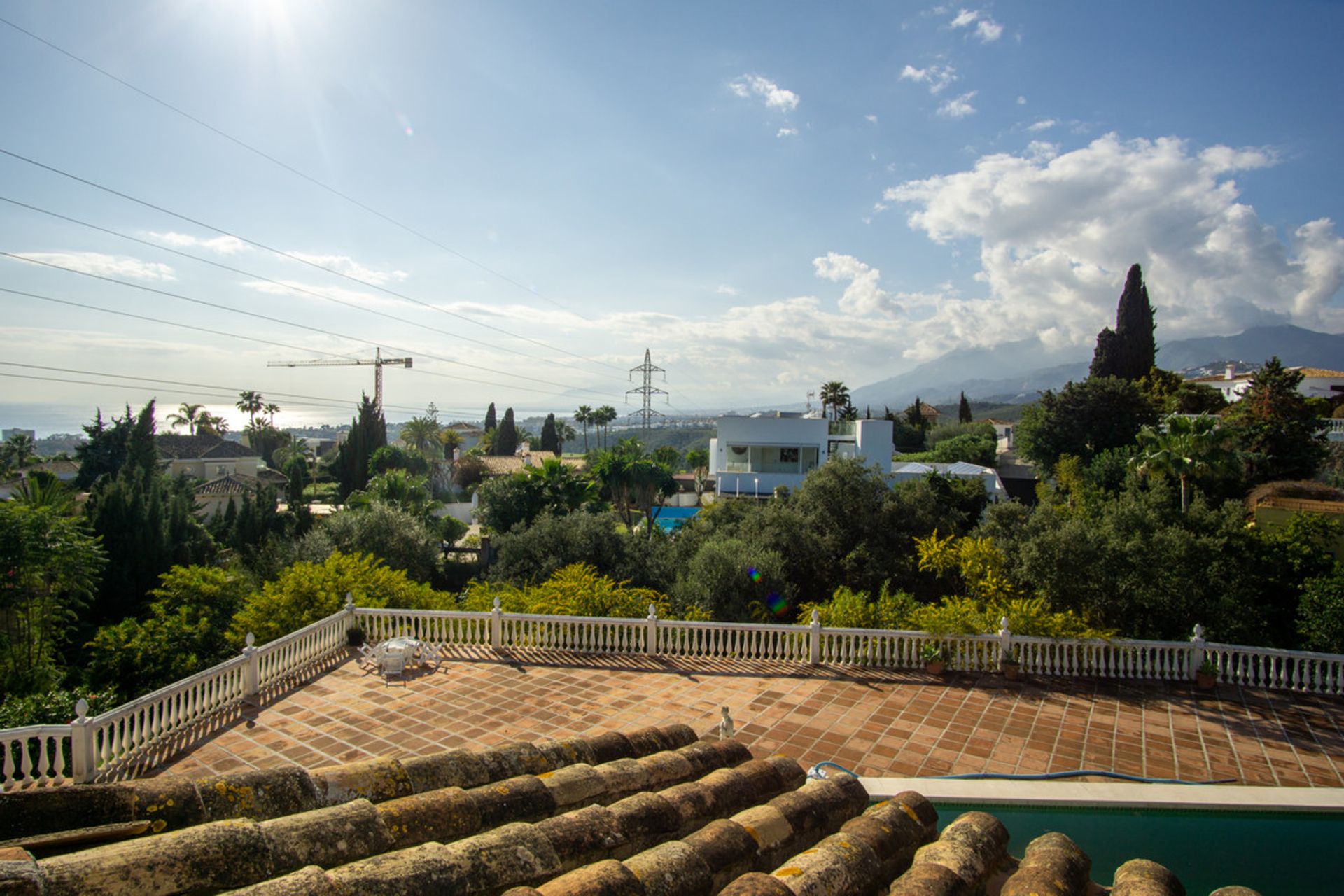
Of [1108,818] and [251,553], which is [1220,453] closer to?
[1108,818]

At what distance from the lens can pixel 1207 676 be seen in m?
10.3

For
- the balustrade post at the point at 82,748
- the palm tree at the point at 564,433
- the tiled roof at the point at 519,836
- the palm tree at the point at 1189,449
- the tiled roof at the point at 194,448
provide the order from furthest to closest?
the palm tree at the point at 564,433
the tiled roof at the point at 194,448
the palm tree at the point at 1189,449
the balustrade post at the point at 82,748
the tiled roof at the point at 519,836

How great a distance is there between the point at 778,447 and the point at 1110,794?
103ft

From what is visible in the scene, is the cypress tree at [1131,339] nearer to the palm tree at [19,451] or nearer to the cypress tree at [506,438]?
the cypress tree at [506,438]

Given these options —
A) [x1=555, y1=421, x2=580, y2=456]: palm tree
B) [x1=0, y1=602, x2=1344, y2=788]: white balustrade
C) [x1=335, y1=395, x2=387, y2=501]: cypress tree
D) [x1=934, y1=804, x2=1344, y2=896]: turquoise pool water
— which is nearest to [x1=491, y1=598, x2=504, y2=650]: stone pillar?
Result: [x1=0, y1=602, x2=1344, y2=788]: white balustrade

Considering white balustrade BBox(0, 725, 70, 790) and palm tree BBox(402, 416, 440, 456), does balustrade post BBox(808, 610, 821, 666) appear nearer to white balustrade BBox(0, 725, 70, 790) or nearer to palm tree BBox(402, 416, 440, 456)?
white balustrade BBox(0, 725, 70, 790)

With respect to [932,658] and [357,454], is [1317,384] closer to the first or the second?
[932,658]

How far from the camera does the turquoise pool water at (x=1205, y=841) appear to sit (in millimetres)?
6059

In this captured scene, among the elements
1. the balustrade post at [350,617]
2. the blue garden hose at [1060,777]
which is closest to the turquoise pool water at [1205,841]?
the blue garden hose at [1060,777]

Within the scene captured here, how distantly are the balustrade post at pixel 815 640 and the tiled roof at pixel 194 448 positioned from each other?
5716cm

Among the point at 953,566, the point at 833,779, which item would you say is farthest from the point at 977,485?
the point at 833,779

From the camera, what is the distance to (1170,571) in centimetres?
1252

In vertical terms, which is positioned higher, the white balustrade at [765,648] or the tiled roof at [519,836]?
the tiled roof at [519,836]

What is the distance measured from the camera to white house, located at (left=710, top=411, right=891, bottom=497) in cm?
3744
